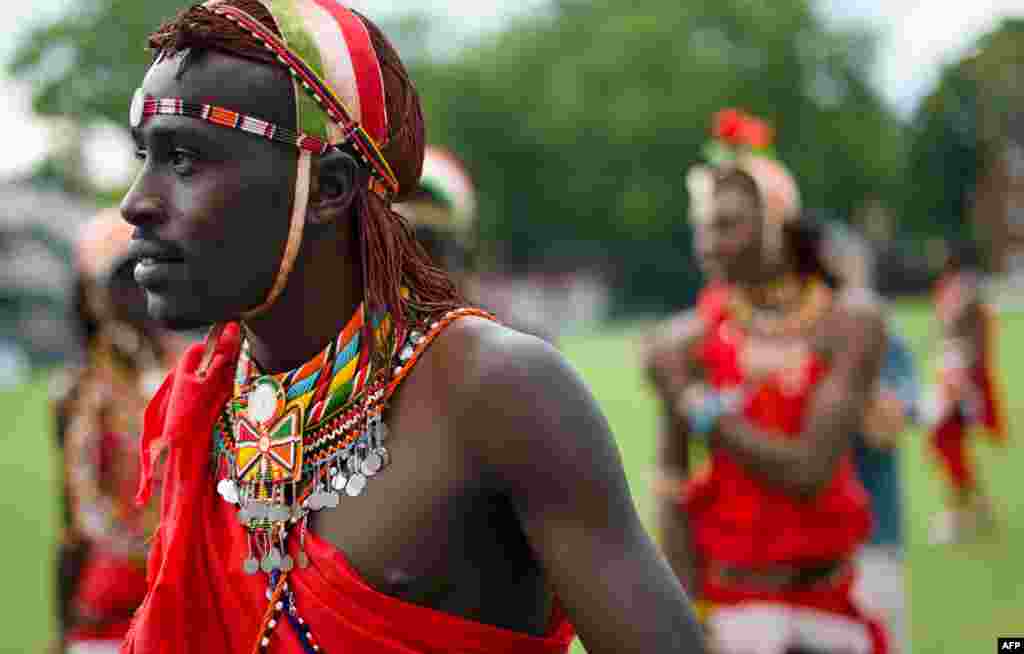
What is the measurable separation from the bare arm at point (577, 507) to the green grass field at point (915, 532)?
4.80 m

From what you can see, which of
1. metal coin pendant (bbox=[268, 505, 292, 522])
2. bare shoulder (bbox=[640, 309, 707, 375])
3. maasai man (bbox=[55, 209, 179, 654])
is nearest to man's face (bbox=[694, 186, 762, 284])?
bare shoulder (bbox=[640, 309, 707, 375])

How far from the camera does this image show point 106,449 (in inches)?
209

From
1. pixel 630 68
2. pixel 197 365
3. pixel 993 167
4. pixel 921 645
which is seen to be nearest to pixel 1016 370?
pixel 993 167

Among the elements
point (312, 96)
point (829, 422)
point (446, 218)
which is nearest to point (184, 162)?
point (312, 96)

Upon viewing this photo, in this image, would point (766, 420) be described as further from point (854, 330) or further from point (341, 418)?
point (341, 418)

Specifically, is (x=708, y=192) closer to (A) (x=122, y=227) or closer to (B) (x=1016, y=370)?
(A) (x=122, y=227)

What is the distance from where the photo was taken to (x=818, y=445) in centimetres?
521

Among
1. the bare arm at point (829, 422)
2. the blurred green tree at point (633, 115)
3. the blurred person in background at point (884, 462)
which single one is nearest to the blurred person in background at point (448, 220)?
the bare arm at point (829, 422)

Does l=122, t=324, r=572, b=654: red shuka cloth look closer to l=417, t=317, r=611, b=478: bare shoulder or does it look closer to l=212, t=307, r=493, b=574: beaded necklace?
l=212, t=307, r=493, b=574: beaded necklace

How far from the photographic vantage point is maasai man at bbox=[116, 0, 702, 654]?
6.78ft

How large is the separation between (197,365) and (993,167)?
11.1m

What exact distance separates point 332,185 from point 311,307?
207 millimetres

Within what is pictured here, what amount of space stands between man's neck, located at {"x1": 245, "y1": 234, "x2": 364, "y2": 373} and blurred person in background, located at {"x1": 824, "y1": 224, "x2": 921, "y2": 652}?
146 inches

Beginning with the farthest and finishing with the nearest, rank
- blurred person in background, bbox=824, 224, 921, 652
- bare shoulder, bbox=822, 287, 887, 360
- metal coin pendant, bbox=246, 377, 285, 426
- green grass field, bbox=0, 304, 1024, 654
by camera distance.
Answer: green grass field, bbox=0, 304, 1024, 654 → blurred person in background, bbox=824, 224, 921, 652 → bare shoulder, bbox=822, 287, 887, 360 → metal coin pendant, bbox=246, 377, 285, 426
